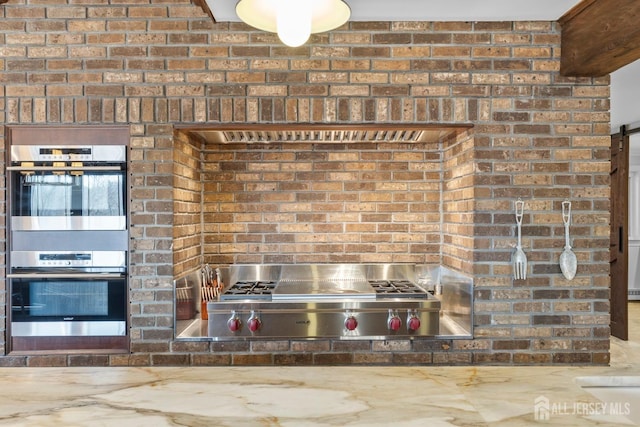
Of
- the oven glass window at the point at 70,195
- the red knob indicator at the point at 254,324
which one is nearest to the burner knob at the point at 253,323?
the red knob indicator at the point at 254,324

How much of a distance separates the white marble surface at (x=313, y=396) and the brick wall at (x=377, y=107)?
1.19 meters

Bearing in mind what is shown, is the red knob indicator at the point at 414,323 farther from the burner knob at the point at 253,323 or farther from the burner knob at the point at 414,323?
the burner knob at the point at 253,323

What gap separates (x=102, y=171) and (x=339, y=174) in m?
1.47

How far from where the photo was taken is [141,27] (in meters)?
2.46

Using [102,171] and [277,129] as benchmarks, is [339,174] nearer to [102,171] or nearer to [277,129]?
[277,129]

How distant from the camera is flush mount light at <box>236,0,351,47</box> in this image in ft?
4.57

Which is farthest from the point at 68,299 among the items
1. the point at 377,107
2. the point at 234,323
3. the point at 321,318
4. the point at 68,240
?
the point at 377,107

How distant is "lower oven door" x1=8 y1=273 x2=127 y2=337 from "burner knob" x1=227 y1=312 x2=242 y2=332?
0.60 m

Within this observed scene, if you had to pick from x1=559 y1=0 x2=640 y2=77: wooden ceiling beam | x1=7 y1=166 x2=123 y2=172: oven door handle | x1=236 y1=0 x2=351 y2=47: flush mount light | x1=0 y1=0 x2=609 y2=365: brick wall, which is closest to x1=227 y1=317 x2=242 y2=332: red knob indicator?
x1=0 y1=0 x2=609 y2=365: brick wall

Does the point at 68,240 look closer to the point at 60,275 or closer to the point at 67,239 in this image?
the point at 67,239

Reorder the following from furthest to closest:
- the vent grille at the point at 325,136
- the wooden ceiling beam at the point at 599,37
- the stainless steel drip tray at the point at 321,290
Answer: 1. the vent grille at the point at 325,136
2. the stainless steel drip tray at the point at 321,290
3. the wooden ceiling beam at the point at 599,37

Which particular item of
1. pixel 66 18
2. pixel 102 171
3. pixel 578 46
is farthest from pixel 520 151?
pixel 66 18

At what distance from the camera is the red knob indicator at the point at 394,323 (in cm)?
243

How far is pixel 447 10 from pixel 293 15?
1291 mm
